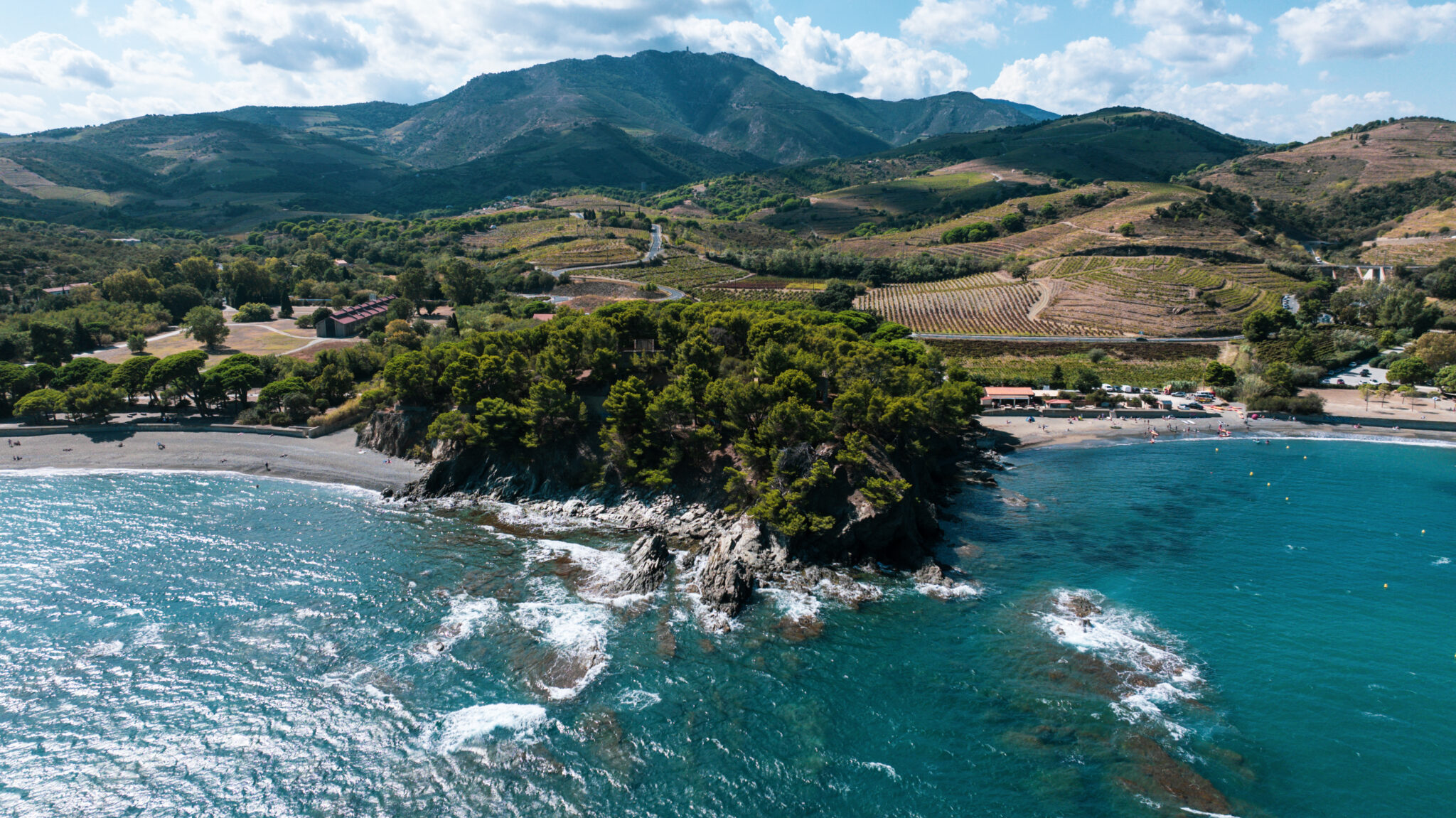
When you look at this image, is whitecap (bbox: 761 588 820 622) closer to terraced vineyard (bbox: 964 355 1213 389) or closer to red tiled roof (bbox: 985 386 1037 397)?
red tiled roof (bbox: 985 386 1037 397)

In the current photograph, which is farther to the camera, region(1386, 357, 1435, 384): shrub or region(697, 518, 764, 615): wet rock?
region(1386, 357, 1435, 384): shrub

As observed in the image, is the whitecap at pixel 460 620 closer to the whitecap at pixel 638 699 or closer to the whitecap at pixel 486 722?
the whitecap at pixel 486 722

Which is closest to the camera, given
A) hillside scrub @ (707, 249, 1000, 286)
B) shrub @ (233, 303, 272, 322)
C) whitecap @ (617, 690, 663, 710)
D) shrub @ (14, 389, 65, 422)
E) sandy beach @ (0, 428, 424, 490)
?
whitecap @ (617, 690, 663, 710)

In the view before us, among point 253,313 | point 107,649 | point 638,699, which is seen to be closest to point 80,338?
point 253,313

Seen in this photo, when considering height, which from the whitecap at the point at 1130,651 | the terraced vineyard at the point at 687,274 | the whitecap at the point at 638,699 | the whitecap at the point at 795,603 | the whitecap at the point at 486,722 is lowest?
the whitecap at the point at 486,722

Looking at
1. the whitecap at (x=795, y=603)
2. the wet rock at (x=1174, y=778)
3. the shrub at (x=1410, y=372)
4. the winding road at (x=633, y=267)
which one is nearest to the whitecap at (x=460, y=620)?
the whitecap at (x=795, y=603)

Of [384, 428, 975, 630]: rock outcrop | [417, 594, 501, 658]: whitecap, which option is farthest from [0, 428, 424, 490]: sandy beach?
[417, 594, 501, 658]: whitecap
